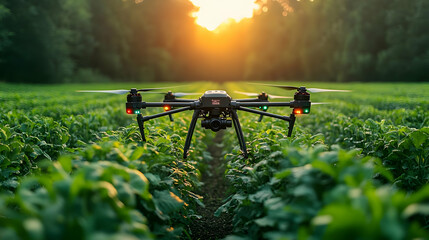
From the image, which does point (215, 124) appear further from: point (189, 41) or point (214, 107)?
point (189, 41)

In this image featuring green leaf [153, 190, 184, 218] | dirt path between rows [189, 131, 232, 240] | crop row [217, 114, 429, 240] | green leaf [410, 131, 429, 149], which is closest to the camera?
crop row [217, 114, 429, 240]

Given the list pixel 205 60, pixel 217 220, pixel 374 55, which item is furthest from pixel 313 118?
pixel 205 60

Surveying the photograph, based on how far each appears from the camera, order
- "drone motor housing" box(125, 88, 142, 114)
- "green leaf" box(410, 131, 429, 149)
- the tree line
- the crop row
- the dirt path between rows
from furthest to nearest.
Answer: the tree line → the dirt path between rows → "drone motor housing" box(125, 88, 142, 114) → "green leaf" box(410, 131, 429, 149) → the crop row

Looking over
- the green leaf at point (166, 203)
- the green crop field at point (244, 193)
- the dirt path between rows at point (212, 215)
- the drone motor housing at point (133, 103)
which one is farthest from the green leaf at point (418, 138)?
the drone motor housing at point (133, 103)

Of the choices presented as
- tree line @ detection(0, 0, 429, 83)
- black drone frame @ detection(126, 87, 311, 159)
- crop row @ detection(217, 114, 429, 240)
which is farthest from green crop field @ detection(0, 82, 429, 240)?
tree line @ detection(0, 0, 429, 83)

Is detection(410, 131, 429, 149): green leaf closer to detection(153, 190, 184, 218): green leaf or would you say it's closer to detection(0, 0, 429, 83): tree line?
detection(153, 190, 184, 218): green leaf

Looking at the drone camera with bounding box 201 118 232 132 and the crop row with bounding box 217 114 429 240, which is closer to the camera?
the crop row with bounding box 217 114 429 240

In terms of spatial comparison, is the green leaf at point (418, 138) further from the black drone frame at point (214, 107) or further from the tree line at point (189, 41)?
the tree line at point (189, 41)

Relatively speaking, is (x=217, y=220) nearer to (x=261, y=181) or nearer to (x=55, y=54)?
(x=261, y=181)
